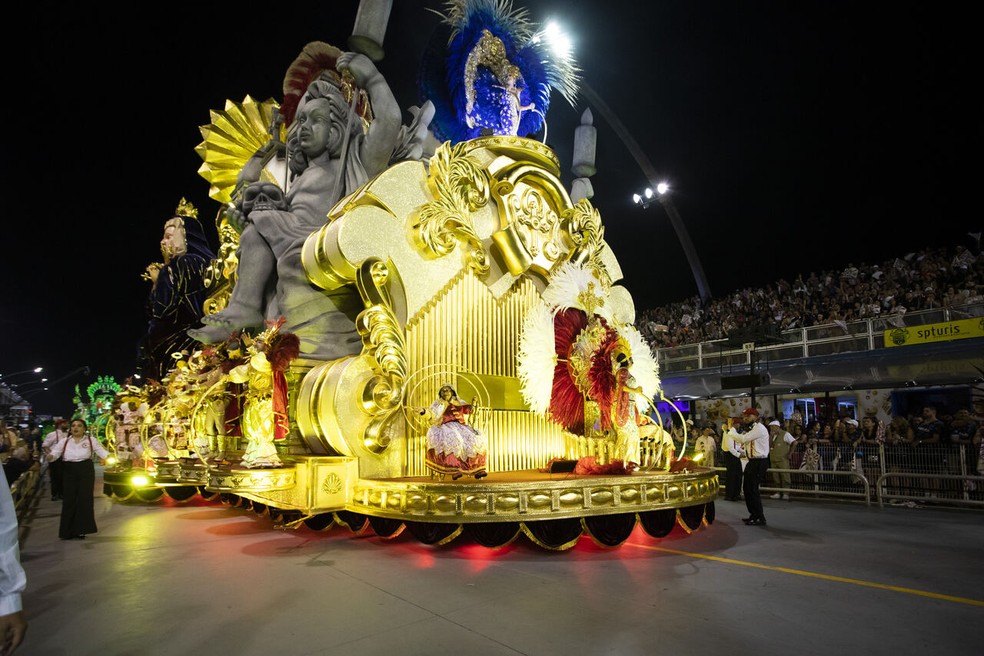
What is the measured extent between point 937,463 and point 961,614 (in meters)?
7.41

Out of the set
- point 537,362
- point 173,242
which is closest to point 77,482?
point 537,362

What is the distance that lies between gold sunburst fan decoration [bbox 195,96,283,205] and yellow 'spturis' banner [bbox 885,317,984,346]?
1444 cm

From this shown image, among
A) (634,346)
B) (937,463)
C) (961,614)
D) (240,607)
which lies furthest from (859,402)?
(240,607)

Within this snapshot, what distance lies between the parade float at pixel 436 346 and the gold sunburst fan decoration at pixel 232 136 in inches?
46.6

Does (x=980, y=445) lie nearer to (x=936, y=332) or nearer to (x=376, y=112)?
(x=936, y=332)

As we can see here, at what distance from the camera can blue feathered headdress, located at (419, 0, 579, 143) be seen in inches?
307

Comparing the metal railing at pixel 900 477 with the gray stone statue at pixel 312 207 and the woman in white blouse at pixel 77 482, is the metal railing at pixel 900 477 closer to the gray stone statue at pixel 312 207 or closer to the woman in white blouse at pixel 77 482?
the gray stone statue at pixel 312 207

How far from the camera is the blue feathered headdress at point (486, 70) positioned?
7785 mm

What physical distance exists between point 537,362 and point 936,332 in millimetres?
11846

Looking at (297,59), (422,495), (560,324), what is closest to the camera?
(422,495)

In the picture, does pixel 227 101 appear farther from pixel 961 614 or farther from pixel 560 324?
pixel 961 614

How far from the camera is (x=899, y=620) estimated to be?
340cm

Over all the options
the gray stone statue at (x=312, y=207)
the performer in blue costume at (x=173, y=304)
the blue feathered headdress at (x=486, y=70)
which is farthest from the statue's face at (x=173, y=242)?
the blue feathered headdress at (x=486, y=70)

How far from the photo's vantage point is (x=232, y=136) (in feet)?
33.4
